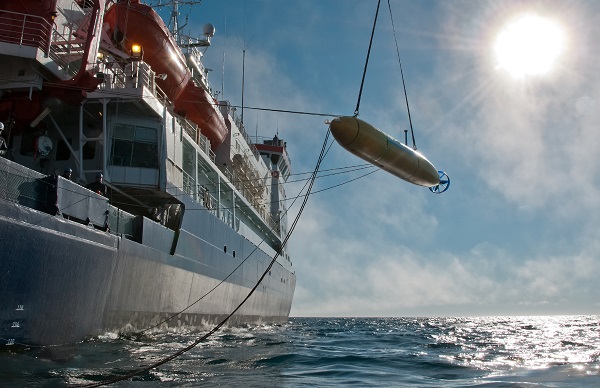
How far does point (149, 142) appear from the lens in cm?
1596

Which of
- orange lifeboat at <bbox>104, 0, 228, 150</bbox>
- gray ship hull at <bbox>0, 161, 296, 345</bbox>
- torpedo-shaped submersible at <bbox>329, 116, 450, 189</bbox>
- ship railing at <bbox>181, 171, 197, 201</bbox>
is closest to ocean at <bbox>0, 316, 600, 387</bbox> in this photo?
gray ship hull at <bbox>0, 161, 296, 345</bbox>

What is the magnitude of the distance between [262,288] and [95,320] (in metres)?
18.0

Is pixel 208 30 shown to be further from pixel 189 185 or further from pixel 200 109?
pixel 189 185

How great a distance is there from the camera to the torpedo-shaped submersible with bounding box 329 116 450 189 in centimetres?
878

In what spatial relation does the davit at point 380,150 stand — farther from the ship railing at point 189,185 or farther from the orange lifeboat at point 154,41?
the orange lifeboat at point 154,41

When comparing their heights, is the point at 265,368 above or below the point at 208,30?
below

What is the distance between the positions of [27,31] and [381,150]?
34.5ft

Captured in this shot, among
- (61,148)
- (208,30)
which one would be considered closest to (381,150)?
(61,148)

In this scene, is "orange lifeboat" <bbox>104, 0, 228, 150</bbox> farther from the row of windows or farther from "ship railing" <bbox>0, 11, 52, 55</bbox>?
"ship railing" <bbox>0, 11, 52, 55</bbox>

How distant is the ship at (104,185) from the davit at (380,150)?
2324 mm

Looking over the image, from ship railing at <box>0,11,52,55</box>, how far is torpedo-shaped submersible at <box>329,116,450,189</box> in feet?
30.0

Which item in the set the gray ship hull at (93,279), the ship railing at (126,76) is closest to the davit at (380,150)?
the gray ship hull at (93,279)

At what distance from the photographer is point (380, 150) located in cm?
912

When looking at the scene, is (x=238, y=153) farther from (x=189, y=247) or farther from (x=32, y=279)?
(x=32, y=279)
